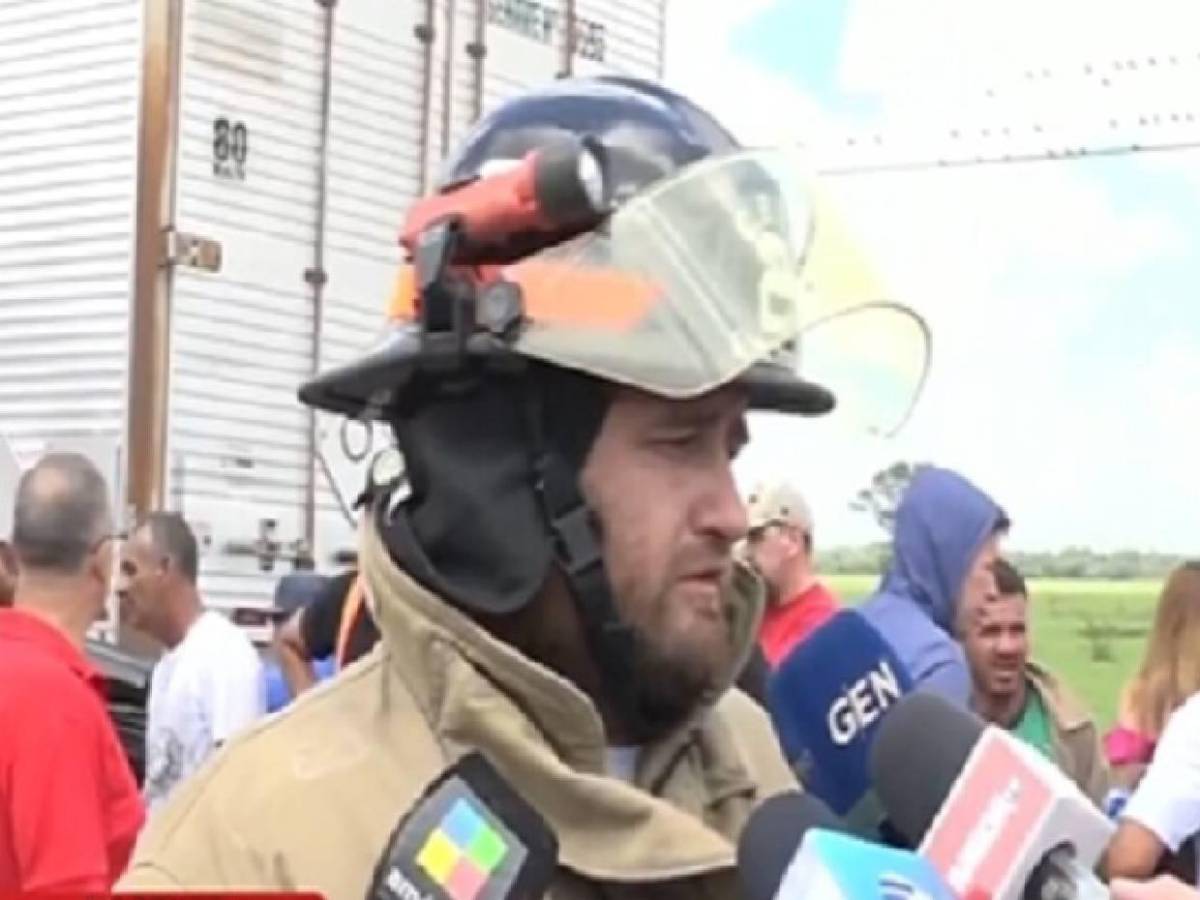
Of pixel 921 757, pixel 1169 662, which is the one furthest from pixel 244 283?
pixel 921 757

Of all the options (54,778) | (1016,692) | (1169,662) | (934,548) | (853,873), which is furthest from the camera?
(1169,662)

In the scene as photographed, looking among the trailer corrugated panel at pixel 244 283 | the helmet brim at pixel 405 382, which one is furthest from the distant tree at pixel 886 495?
the trailer corrugated panel at pixel 244 283

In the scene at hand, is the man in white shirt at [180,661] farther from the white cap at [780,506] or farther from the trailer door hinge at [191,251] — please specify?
the trailer door hinge at [191,251]

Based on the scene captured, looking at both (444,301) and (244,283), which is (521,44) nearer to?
(244,283)

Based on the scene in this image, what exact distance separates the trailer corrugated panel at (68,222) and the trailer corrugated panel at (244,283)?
23 cm

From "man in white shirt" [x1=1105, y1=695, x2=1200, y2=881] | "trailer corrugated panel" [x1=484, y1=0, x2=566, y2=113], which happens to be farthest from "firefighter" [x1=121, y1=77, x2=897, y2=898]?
"trailer corrugated panel" [x1=484, y1=0, x2=566, y2=113]

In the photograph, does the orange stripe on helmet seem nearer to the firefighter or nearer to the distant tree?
the firefighter

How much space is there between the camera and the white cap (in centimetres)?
611

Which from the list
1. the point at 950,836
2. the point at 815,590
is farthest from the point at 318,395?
the point at 815,590

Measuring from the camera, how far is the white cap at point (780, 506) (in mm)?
6105

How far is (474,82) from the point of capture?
10.9 m

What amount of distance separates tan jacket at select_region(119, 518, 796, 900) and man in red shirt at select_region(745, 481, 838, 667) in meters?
3.70

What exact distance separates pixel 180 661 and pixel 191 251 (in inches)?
107

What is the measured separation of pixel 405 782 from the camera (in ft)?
6.38
